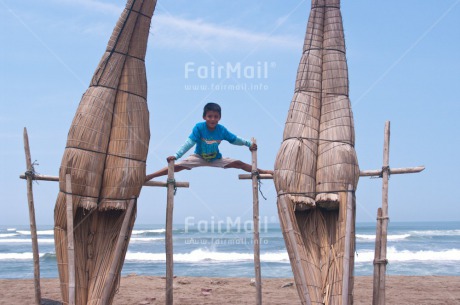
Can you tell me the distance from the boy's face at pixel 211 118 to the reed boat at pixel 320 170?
90cm

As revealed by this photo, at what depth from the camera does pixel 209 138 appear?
736 centimetres

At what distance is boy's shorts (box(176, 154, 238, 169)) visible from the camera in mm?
7445

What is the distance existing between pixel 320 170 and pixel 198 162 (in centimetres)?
161

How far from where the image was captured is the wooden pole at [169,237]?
6.93m

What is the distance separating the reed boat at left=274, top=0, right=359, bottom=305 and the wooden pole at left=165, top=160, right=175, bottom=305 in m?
1.33

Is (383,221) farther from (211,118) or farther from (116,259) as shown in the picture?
(116,259)

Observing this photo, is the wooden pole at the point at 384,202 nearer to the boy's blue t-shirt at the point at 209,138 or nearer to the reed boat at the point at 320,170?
the reed boat at the point at 320,170

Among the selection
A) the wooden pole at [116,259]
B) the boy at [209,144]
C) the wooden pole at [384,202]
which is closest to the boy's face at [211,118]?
the boy at [209,144]

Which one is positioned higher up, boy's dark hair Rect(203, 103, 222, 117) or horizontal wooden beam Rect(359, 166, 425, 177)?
boy's dark hair Rect(203, 103, 222, 117)

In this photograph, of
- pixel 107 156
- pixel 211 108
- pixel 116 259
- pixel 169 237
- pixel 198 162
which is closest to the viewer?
pixel 116 259

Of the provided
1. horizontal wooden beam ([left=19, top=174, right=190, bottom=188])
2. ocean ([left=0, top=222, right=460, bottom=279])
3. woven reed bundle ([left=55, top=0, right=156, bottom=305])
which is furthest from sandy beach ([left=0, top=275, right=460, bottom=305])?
woven reed bundle ([left=55, top=0, right=156, bottom=305])

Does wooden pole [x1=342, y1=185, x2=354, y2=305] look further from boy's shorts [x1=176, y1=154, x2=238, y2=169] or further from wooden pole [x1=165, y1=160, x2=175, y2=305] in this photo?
wooden pole [x1=165, y1=160, x2=175, y2=305]

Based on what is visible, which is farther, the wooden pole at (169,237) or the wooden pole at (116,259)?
the wooden pole at (169,237)

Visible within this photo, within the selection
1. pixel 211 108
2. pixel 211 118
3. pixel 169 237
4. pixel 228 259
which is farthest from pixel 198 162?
pixel 228 259
